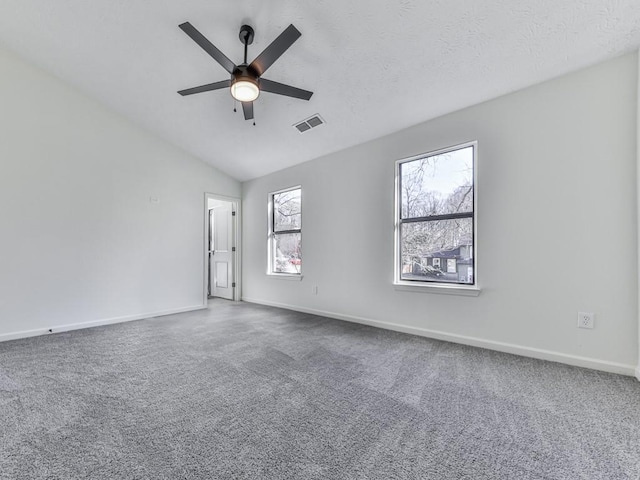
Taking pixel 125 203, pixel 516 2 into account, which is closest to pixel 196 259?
pixel 125 203

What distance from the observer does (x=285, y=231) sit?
5008mm

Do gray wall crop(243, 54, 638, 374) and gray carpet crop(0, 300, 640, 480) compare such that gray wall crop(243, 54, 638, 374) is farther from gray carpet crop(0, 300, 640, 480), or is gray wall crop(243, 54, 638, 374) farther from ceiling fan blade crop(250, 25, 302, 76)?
ceiling fan blade crop(250, 25, 302, 76)

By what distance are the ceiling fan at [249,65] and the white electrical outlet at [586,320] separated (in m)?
2.99

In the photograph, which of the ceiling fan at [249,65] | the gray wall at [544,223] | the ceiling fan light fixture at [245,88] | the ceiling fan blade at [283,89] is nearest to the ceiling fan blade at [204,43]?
the ceiling fan at [249,65]

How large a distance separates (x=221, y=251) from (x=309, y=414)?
483 cm

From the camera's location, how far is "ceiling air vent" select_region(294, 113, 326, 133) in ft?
11.6

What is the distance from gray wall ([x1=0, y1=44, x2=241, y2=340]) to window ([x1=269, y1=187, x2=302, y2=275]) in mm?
1332

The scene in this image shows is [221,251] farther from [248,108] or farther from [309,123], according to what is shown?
[248,108]

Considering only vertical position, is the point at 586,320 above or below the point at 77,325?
above

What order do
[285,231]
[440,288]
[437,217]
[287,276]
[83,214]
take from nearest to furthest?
1. [440,288]
2. [437,217]
3. [83,214]
4. [287,276]
5. [285,231]

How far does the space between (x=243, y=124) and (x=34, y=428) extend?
359cm

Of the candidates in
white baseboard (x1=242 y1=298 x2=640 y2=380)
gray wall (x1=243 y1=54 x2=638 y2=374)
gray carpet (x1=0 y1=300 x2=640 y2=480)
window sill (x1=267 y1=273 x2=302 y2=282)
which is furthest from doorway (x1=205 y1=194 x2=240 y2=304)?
gray wall (x1=243 y1=54 x2=638 y2=374)

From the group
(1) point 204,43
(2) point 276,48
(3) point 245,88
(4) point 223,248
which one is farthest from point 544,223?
(4) point 223,248

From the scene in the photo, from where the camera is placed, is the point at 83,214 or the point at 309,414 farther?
the point at 83,214
